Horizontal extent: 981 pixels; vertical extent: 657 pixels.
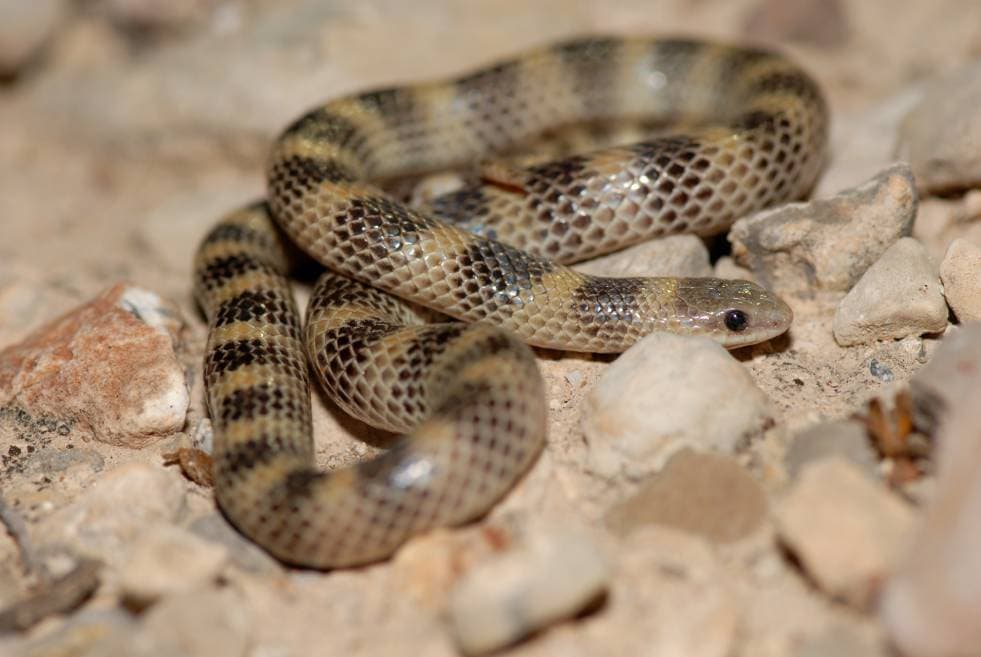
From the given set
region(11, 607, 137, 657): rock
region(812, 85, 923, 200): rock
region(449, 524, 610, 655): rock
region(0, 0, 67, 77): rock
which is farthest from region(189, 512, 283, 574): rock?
region(0, 0, 67, 77): rock

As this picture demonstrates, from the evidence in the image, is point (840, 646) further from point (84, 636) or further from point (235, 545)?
point (84, 636)

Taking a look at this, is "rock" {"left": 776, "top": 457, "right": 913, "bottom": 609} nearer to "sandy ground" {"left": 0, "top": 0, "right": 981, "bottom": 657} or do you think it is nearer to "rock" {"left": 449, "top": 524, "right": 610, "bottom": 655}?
"rock" {"left": 449, "top": 524, "right": 610, "bottom": 655}

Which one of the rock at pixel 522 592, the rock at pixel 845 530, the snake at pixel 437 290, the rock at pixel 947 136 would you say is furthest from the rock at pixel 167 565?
the rock at pixel 947 136

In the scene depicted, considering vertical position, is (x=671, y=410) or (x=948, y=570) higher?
(x=948, y=570)

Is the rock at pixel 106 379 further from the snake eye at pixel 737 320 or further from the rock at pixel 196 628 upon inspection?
the snake eye at pixel 737 320

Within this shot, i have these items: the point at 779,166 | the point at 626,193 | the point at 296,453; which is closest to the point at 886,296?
the point at 779,166

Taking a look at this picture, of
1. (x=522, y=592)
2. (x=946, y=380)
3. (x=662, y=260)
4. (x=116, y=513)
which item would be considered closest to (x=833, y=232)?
(x=662, y=260)

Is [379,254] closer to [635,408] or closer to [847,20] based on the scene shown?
[635,408]
